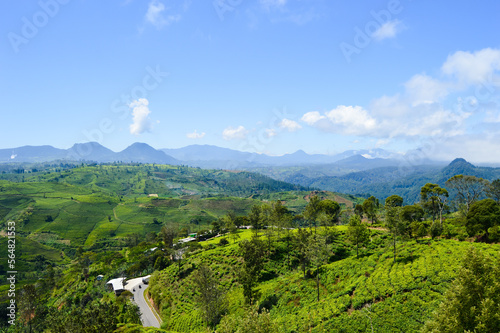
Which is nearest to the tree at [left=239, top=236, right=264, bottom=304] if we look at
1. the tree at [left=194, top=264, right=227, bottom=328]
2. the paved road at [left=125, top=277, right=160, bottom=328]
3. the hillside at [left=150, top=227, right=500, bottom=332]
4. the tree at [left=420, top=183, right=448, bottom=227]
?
the hillside at [left=150, top=227, right=500, bottom=332]

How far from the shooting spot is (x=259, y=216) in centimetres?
8025

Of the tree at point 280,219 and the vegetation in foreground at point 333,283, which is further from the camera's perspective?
the tree at point 280,219

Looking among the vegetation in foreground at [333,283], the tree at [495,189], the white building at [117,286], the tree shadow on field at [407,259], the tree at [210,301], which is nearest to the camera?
the vegetation in foreground at [333,283]

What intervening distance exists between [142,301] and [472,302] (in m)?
79.8

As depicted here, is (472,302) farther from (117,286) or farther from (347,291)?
(117,286)

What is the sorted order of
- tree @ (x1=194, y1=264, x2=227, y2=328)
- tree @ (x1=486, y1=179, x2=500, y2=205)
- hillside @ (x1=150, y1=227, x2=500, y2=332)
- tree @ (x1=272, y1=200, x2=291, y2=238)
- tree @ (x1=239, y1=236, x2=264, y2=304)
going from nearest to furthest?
hillside @ (x1=150, y1=227, x2=500, y2=332)
tree @ (x1=194, y1=264, x2=227, y2=328)
tree @ (x1=239, y1=236, x2=264, y2=304)
tree @ (x1=272, y1=200, x2=291, y2=238)
tree @ (x1=486, y1=179, x2=500, y2=205)

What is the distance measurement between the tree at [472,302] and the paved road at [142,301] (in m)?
60.7

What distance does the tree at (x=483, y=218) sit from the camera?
160ft

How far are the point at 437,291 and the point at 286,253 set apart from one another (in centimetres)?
4092

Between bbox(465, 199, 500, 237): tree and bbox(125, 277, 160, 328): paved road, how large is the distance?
74.7 metres

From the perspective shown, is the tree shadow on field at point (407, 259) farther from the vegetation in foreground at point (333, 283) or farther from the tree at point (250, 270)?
the tree at point (250, 270)

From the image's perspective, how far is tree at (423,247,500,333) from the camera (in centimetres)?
2111

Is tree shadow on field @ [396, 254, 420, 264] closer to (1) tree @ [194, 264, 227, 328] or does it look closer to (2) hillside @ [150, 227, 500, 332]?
(2) hillside @ [150, 227, 500, 332]

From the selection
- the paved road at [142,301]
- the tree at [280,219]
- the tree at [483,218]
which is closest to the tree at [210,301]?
the paved road at [142,301]
